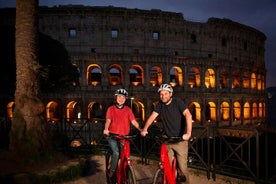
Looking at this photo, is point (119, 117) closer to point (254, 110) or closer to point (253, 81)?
point (254, 110)

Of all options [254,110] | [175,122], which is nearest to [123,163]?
[175,122]

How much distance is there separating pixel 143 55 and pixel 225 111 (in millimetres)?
14235

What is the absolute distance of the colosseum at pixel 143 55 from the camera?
2817 centimetres

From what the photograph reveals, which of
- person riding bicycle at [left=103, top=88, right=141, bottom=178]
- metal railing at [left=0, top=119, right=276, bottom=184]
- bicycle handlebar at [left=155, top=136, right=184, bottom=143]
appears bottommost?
metal railing at [left=0, top=119, right=276, bottom=184]

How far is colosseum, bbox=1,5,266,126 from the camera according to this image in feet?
92.4

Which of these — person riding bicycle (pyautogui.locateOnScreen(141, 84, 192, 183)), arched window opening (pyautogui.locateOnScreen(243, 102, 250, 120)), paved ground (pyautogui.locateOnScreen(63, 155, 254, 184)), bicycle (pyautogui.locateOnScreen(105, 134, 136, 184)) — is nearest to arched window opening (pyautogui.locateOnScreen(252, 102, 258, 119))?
arched window opening (pyautogui.locateOnScreen(243, 102, 250, 120))

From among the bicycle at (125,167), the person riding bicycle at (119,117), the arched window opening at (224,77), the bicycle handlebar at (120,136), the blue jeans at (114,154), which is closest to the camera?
the bicycle at (125,167)

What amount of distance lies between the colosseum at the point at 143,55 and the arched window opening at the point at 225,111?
0.43ft

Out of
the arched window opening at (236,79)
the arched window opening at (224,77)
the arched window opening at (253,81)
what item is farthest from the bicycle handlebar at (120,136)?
the arched window opening at (253,81)

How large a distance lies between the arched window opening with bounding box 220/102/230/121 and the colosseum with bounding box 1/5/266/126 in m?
0.13

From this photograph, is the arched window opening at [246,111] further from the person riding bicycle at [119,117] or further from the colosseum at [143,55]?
the person riding bicycle at [119,117]

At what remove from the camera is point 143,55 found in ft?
95.0

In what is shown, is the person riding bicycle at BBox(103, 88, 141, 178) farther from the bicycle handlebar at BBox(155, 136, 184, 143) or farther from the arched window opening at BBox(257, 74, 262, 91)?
the arched window opening at BBox(257, 74, 262, 91)

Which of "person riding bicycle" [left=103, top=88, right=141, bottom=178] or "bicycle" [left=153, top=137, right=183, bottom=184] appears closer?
"bicycle" [left=153, top=137, right=183, bottom=184]
